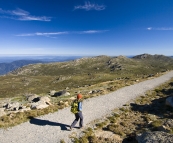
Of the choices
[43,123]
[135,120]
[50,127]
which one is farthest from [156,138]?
[43,123]

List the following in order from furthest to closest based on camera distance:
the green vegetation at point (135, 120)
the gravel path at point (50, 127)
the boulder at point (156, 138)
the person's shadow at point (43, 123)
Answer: the person's shadow at point (43, 123), the green vegetation at point (135, 120), the gravel path at point (50, 127), the boulder at point (156, 138)

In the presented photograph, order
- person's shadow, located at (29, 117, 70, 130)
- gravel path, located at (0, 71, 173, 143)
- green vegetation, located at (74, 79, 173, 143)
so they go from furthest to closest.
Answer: person's shadow, located at (29, 117, 70, 130)
green vegetation, located at (74, 79, 173, 143)
gravel path, located at (0, 71, 173, 143)

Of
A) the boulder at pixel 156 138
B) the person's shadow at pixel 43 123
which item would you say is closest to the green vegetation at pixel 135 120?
the boulder at pixel 156 138

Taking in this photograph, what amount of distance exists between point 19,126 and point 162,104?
60.3ft

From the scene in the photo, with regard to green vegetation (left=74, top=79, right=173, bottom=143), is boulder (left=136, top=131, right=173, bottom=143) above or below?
above

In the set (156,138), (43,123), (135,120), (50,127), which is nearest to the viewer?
(156,138)

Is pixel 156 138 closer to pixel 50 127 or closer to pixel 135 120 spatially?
pixel 135 120

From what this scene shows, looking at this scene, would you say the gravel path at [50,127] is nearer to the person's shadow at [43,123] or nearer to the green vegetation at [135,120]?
the person's shadow at [43,123]

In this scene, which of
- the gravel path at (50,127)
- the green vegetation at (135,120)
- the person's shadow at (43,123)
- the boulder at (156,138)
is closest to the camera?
the boulder at (156,138)

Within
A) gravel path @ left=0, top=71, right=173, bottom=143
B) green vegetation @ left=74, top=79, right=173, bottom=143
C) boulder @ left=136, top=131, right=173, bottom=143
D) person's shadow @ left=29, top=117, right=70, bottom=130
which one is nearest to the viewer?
boulder @ left=136, top=131, right=173, bottom=143

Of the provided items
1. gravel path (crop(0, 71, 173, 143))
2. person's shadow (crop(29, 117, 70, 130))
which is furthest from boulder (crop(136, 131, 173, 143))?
person's shadow (crop(29, 117, 70, 130))

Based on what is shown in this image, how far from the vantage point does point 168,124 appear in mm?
14438

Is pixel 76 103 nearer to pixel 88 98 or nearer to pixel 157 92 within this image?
pixel 88 98

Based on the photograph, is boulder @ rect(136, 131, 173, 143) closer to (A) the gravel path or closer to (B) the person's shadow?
(A) the gravel path
